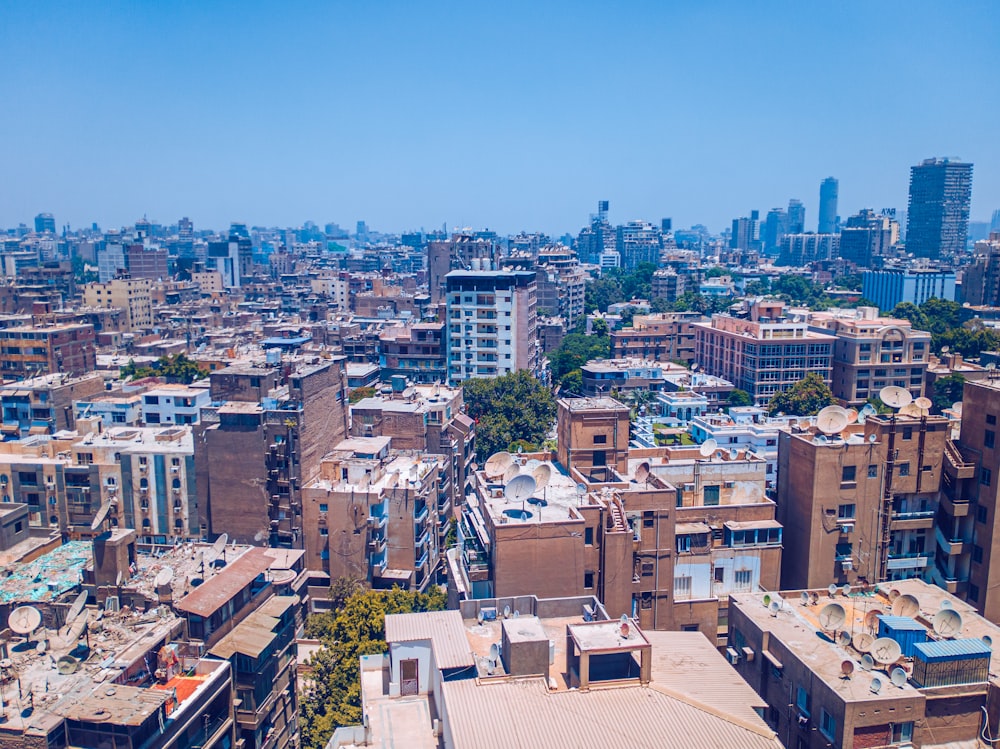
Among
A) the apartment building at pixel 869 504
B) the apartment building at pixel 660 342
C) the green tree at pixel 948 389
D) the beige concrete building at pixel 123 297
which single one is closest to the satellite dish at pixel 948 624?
the apartment building at pixel 869 504

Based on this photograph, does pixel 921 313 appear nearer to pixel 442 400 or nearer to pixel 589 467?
pixel 442 400

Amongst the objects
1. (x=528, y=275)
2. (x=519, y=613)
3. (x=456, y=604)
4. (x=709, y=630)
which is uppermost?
(x=528, y=275)

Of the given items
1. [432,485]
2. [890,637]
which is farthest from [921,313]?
[890,637]

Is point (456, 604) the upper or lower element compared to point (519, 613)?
lower

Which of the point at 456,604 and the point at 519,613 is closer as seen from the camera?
the point at 519,613

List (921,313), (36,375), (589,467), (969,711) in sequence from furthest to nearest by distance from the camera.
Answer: (921,313) → (36,375) → (589,467) → (969,711)

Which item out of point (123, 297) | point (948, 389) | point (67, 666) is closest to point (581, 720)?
point (67, 666)

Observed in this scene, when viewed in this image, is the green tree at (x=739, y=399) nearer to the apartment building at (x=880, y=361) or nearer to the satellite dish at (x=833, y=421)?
the apartment building at (x=880, y=361)
